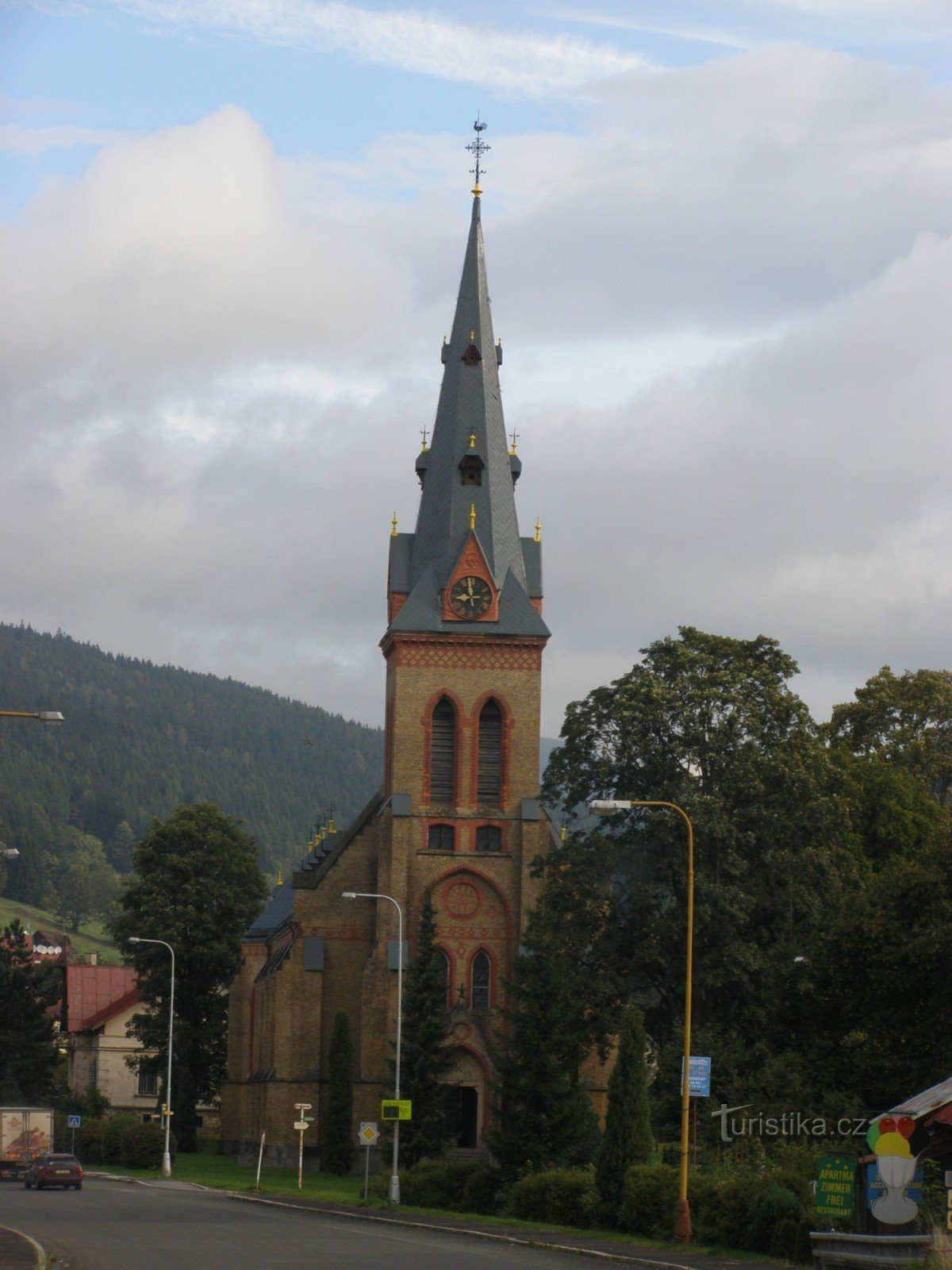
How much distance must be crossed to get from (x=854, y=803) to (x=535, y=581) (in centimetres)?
1524

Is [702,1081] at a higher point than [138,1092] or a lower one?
higher

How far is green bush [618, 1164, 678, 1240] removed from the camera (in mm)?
35875

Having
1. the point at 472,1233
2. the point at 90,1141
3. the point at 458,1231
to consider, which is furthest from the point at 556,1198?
the point at 90,1141

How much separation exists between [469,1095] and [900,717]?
24.7m

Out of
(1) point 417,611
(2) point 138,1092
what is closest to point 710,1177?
(1) point 417,611

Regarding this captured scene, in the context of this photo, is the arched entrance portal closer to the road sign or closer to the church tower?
the church tower

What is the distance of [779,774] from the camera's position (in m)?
52.7

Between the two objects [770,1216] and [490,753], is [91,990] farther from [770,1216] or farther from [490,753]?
[770,1216]

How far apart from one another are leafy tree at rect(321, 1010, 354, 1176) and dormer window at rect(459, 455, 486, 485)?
1905cm

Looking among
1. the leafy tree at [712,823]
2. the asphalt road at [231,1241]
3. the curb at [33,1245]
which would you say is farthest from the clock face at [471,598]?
the curb at [33,1245]

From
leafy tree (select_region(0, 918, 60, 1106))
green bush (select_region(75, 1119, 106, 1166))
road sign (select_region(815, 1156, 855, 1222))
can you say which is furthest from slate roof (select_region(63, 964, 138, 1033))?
road sign (select_region(815, 1156, 855, 1222))

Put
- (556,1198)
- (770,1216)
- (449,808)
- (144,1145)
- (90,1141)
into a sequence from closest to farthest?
(770,1216)
(556,1198)
(449,808)
(144,1145)
(90,1141)

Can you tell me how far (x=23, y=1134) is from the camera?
210ft

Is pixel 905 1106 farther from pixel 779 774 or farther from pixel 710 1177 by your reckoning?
pixel 779 774
